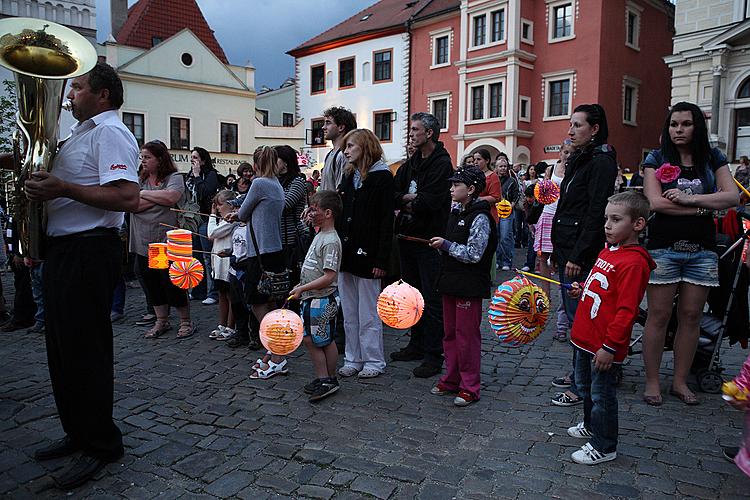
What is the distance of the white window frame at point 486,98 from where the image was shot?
27859 mm

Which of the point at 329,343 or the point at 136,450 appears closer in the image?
the point at 136,450

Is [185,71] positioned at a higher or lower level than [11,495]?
higher

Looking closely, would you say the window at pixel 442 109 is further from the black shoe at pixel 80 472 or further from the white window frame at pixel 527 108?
the black shoe at pixel 80 472

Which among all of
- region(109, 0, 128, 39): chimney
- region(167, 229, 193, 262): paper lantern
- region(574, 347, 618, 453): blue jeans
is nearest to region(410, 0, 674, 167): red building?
region(109, 0, 128, 39): chimney

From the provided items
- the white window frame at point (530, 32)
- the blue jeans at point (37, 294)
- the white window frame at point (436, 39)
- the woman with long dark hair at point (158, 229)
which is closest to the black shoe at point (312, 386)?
the woman with long dark hair at point (158, 229)

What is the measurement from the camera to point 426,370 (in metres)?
5.11

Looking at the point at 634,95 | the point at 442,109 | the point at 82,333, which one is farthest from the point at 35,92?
the point at 634,95

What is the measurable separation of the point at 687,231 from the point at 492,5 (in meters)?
26.8

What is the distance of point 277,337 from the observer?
4.07 metres

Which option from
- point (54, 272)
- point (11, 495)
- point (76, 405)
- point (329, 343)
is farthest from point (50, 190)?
point (329, 343)

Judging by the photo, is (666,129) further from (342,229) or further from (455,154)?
(455,154)

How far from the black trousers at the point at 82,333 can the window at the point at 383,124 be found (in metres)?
31.0

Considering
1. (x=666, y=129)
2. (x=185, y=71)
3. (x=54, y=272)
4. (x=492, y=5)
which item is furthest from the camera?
(x=185, y=71)

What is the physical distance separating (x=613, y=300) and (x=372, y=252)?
218 centimetres
